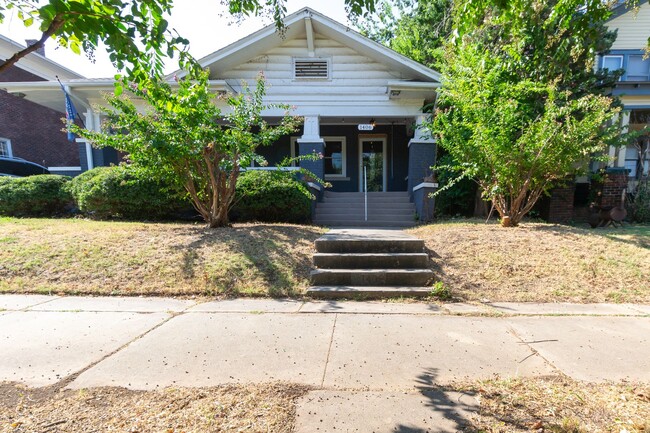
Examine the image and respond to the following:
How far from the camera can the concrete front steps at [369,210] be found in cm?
922

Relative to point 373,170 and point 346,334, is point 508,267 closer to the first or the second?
point 346,334

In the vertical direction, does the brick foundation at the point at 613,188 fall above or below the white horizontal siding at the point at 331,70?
below

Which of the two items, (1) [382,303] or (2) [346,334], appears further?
(1) [382,303]

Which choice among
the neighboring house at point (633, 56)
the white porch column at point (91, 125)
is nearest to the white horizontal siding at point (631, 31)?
the neighboring house at point (633, 56)

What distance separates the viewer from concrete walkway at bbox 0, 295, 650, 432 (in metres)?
2.24

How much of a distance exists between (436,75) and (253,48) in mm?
5472

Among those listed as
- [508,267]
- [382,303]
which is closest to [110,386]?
[382,303]

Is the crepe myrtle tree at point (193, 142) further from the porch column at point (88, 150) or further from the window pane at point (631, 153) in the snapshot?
the window pane at point (631, 153)

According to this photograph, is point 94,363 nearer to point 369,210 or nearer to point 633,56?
point 369,210

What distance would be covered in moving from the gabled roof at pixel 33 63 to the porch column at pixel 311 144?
14261 mm

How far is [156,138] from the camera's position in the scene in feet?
19.5

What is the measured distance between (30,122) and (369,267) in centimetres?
1901

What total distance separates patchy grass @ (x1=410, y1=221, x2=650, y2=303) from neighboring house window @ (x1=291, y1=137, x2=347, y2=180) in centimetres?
733

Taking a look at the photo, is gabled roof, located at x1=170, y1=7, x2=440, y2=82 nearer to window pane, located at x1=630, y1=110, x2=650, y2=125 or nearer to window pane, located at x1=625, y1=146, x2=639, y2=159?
window pane, located at x1=630, y1=110, x2=650, y2=125
